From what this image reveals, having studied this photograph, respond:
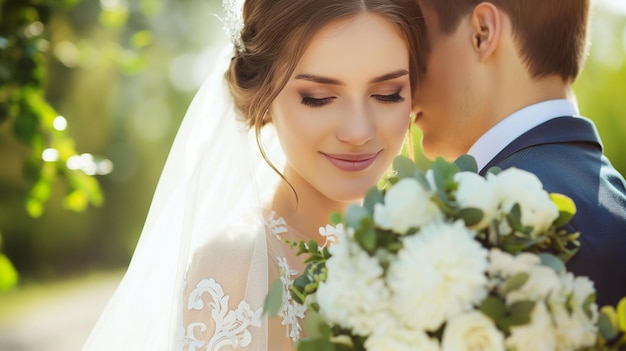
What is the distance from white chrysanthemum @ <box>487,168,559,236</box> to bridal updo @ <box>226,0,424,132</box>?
1173mm

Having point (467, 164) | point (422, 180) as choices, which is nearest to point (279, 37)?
point (467, 164)

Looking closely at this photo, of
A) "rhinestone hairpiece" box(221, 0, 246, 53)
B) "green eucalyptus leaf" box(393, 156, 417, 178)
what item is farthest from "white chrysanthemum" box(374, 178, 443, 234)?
"rhinestone hairpiece" box(221, 0, 246, 53)

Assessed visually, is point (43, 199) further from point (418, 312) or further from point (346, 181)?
point (418, 312)

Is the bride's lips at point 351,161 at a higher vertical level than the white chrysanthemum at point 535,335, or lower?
higher

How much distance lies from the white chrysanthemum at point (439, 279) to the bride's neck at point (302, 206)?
152 centimetres

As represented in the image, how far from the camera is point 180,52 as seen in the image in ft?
58.3

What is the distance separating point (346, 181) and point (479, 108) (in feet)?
2.03

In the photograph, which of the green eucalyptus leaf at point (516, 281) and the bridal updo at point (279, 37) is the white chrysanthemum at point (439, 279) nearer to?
the green eucalyptus leaf at point (516, 281)

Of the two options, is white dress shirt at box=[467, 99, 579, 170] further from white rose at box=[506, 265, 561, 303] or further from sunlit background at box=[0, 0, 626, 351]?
sunlit background at box=[0, 0, 626, 351]

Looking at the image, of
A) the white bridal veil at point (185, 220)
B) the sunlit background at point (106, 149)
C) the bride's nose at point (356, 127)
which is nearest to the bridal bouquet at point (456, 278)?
the bride's nose at point (356, 127)

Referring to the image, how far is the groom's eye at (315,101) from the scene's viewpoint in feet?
9.71

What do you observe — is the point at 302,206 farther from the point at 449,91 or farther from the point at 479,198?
the point at 479,198

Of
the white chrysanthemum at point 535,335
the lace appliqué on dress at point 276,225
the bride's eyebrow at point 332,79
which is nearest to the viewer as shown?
the white chrysanthemum at point 535,335

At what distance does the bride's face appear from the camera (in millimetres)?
2934
